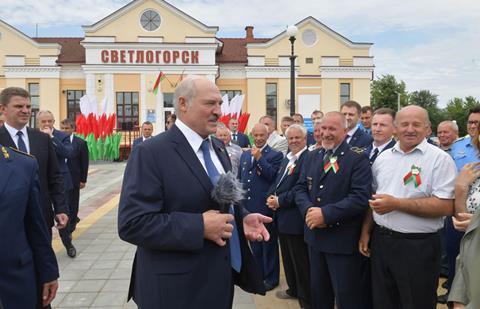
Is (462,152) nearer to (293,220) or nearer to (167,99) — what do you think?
(293,220)

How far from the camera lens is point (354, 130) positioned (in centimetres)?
528

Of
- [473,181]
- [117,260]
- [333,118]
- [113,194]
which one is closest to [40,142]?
[117,260]

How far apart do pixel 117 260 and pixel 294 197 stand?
10.5 ft

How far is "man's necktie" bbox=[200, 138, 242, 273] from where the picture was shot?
2.44 metres

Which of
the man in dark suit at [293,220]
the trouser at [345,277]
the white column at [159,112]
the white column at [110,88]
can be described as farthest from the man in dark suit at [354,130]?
the white column at [110,88]

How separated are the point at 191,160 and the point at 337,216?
1.60 meters

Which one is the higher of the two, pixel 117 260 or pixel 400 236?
pixel 400 236

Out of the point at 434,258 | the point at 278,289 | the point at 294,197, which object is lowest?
the point at 278,289

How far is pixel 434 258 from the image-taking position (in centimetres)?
327

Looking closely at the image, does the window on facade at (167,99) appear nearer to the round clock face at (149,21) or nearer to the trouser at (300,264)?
the round clock face at (149,21)

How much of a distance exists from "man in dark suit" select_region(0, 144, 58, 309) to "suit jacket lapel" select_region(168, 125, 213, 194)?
0.92 metres

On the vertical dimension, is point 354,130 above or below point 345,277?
above

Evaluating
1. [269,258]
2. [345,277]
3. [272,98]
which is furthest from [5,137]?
[272,98]

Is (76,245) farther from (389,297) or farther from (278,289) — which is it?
(389,297)
